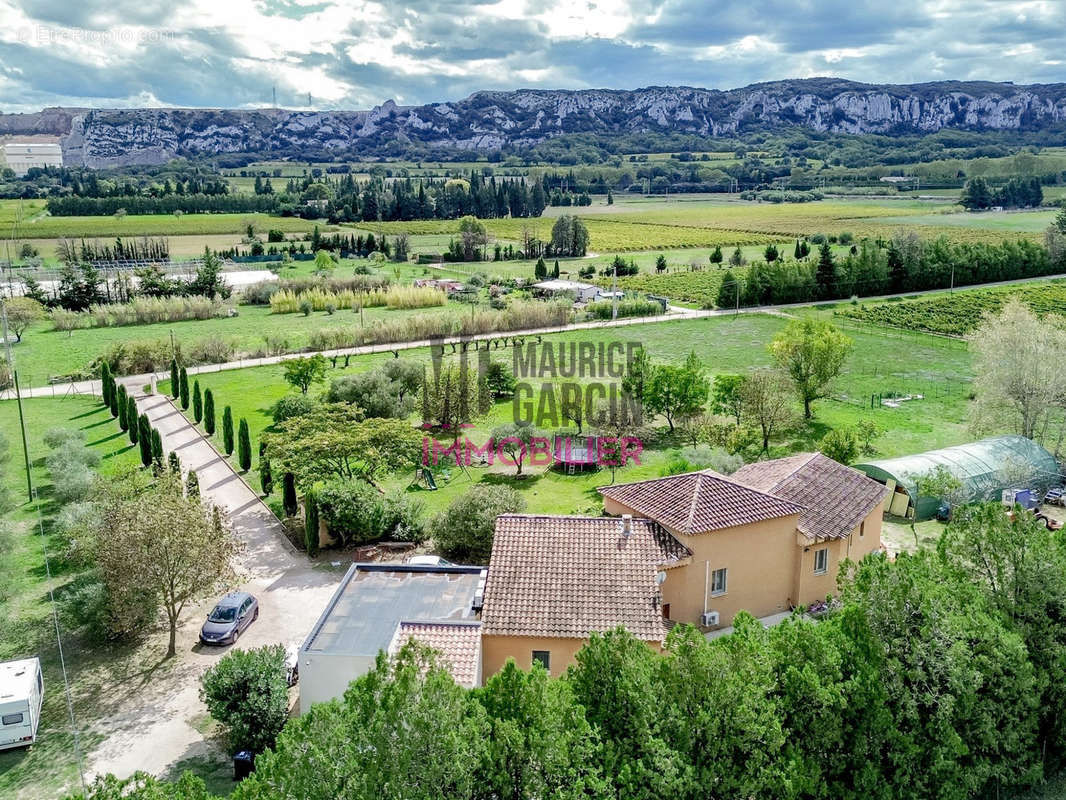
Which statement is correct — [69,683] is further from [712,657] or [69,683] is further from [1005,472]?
[1005,472]

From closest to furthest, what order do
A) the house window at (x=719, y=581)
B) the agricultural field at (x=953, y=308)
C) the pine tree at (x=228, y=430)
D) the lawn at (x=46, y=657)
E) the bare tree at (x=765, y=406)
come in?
the lawn at (x=46, y=657) → the house window at (x=719, y=581) → the pine tree at (x=228, y=430) → the bare tree at (x=765, y=406) → the agricultural field at (x=953, y=308)

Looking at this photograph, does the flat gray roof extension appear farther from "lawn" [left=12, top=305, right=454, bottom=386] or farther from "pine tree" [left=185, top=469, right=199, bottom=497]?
"lawn" [left=12, top=305, right=454, bottom=386]

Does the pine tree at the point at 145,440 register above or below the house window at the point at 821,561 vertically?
above

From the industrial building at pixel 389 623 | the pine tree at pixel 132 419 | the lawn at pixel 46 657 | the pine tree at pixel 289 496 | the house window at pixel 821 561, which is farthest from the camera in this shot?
the pine tree at pixel 132 419

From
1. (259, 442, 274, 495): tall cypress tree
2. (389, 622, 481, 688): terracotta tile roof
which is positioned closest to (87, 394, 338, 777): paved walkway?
(259, 442, 274, 495): tall cypress tree

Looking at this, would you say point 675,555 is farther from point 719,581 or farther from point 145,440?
point 145,440

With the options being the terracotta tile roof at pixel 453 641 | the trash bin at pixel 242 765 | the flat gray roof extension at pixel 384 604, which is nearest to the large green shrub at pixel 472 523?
the flat gray roof extension at pixel 384 604

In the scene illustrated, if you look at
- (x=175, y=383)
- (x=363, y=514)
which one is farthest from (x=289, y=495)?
(x=175, y=383)

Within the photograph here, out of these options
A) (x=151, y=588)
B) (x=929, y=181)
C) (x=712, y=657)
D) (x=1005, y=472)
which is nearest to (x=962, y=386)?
(x=1005, y=472)

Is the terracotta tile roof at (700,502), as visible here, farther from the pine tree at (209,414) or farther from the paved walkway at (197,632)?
the pine tree at (209,414)
